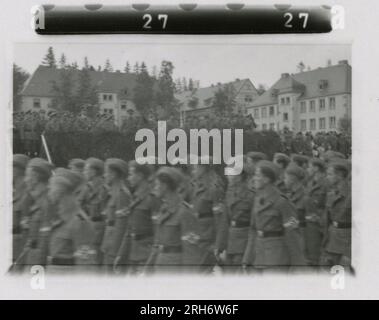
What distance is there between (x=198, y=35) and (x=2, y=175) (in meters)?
1.34

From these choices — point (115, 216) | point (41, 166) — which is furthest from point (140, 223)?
point (41, 166)

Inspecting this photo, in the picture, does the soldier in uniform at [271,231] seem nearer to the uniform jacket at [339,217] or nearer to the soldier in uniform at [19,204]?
the uniform jacket at [339,217]

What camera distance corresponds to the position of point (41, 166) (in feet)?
9.61

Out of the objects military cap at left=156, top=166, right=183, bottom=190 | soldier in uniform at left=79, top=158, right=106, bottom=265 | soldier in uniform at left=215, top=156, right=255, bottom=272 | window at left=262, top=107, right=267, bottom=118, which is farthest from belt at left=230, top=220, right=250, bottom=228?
soldier in uniform at left=79, top=158, right=106, bottom=265

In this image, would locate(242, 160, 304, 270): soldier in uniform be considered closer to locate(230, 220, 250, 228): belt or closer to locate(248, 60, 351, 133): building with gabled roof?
locate(230, 220, 250, 228): belt

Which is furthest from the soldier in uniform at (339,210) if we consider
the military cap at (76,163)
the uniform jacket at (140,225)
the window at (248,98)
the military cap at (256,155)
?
the military cap at (76,163)

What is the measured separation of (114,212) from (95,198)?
13 cm

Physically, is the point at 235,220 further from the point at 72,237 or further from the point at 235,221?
the point at 72,237

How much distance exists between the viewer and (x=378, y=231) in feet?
9.62

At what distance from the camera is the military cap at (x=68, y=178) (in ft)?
9.62
